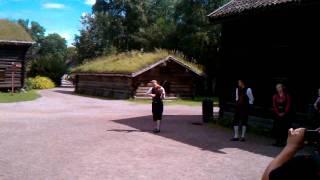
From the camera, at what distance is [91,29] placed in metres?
78.1

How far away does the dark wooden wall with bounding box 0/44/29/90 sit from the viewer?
1560 inches

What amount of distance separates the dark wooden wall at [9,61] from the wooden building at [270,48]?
79.4 feet

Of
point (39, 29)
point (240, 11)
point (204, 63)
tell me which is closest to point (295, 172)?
point (240, 11)

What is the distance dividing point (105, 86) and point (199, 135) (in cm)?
2538

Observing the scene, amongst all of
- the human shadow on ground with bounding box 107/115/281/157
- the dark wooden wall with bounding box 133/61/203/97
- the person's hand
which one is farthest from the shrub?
the person's hand

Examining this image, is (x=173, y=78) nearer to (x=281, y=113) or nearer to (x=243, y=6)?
(x=243, y=6)

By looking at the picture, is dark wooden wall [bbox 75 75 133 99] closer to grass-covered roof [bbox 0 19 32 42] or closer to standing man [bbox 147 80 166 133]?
grass-covered roof [bbox 0 19 32 42]

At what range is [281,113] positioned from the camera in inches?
545

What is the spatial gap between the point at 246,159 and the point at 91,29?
2706 inches

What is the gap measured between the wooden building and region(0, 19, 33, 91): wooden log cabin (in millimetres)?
23722

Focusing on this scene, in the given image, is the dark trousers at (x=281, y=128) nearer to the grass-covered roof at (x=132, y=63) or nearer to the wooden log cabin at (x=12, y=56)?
the grass-covered roof at (x=132, y=63)

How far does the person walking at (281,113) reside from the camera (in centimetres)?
1375

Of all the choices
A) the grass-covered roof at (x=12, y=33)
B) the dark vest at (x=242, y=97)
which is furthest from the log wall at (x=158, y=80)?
the dark vest at (x=242, y=97)

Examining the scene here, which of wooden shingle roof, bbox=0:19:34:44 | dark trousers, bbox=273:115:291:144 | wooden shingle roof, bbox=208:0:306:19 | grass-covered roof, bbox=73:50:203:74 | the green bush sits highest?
wooden shingle roof, bbox=0:19:34:44
